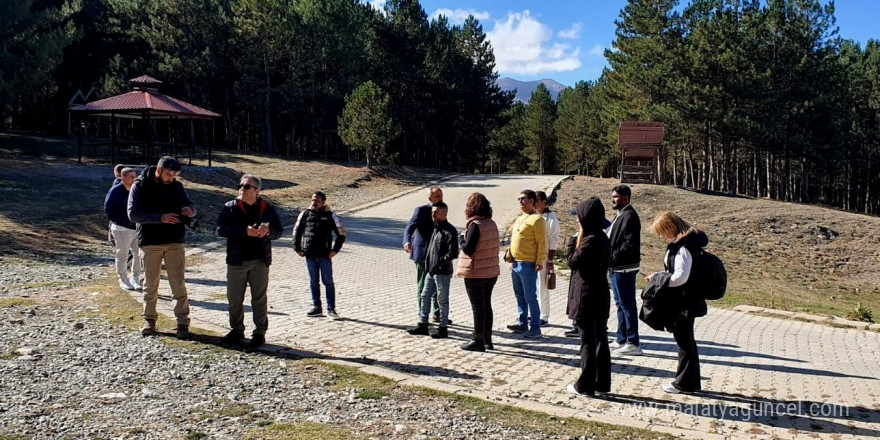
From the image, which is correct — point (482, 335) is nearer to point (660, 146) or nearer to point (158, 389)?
point (158, 389)

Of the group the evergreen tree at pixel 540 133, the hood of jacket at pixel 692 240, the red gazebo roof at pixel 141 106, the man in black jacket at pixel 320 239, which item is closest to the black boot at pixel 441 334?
the man in black jacket at pixel 320 239

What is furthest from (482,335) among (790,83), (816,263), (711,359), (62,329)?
(790,83)

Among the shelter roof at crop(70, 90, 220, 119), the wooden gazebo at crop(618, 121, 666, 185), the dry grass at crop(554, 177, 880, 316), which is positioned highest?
the shelter roof at crop(70, 90, 220, 119)

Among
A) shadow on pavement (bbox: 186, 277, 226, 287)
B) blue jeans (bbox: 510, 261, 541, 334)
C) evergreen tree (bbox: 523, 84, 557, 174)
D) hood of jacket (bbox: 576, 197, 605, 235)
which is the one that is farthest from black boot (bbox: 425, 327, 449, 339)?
evergreen tree (bbox: 523, 84, 557, 174)

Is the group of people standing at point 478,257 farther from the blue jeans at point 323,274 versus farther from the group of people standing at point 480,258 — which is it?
the blue jeans at point 323,274

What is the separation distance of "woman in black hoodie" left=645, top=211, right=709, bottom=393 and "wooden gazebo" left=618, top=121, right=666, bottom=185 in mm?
24818

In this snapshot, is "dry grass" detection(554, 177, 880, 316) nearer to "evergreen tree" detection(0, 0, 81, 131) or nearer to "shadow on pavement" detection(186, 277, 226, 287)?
"shadow on pavement" detection(186, 277, 226, 287)

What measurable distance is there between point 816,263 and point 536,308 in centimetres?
1594

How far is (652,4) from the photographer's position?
38.0 metres

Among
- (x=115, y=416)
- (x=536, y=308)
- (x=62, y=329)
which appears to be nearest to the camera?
(x=115, y=416)

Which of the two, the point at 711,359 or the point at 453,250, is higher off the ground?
the point at 453,250

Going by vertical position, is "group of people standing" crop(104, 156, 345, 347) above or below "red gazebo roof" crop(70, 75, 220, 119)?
below

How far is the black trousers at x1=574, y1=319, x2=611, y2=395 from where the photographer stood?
5445 mm

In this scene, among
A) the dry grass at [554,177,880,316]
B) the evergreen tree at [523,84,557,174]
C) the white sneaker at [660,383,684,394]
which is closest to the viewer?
the white sneaker at [660,383,684,394]
